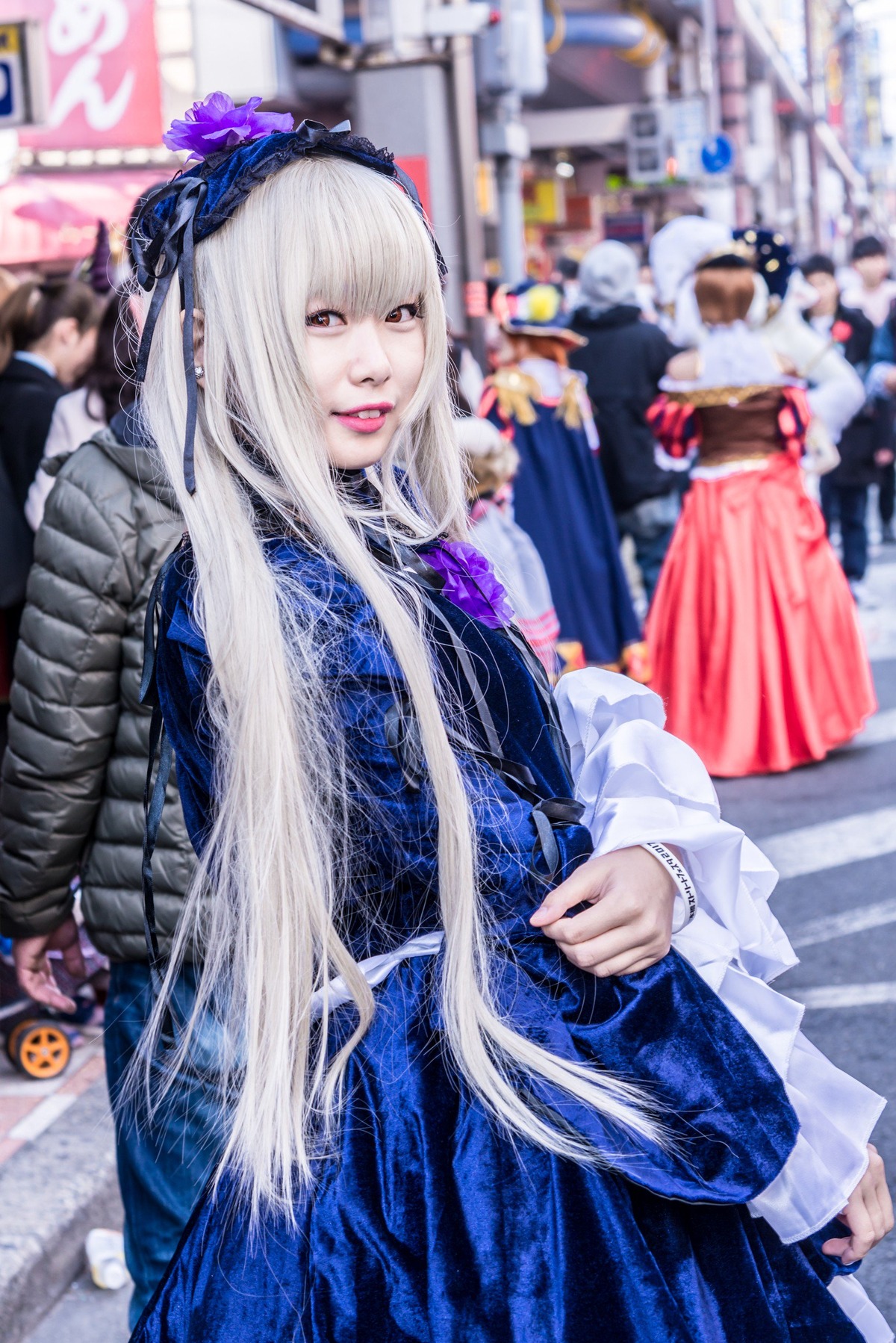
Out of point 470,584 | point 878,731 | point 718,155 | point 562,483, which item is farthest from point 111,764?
point 718,155

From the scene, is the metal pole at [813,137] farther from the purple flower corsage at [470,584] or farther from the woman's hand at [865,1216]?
the woman's hand at [865,1216]

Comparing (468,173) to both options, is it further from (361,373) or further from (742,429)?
(361,373)

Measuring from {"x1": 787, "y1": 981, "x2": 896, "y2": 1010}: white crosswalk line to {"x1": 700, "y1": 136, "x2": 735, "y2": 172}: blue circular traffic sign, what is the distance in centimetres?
1887

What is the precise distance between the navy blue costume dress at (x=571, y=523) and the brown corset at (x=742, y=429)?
2.17 ft

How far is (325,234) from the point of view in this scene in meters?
1.47

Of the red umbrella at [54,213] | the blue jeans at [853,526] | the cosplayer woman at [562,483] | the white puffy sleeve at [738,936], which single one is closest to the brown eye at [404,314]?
the white puffy sleeve at [738,936]

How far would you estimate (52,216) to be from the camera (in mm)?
11711

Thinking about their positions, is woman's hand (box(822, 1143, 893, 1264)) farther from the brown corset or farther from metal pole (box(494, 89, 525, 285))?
metal pole (box(494, 89, 525, 285))

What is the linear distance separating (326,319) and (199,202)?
17 centimetres

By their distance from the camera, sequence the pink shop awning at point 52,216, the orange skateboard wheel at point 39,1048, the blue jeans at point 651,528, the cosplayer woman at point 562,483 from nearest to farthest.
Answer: the orange skateboard wheel at point 39,1048
the cosplayer woman at point 562,483
the blue jeans at point 651,528
the pink shop awning at point 52,216

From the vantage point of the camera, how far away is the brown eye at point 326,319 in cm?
149

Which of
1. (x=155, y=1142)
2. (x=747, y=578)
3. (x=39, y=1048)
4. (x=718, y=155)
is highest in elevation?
(x=718, y=155)

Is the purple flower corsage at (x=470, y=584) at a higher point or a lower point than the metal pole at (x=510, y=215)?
lower

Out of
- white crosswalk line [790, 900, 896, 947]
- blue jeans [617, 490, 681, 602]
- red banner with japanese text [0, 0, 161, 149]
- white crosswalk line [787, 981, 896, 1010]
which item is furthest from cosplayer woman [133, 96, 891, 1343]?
red banner with japanese text [0, 0, 161, 149]
